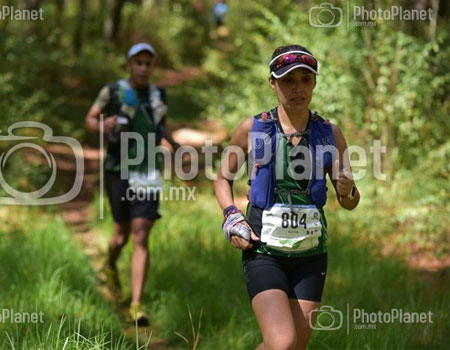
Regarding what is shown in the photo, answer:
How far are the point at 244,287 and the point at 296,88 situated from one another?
2511 millimetres

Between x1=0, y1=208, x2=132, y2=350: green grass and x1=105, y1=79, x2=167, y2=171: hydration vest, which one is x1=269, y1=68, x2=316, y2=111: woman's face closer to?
x1=0, y1=208, x2=132, y2=350: green grass

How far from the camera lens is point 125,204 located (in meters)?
5.23

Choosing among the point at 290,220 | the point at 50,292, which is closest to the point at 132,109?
the point at 50,292

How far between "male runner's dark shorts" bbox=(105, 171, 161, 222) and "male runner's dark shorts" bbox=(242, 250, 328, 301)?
2.04 meters

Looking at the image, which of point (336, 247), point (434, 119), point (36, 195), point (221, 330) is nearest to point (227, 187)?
point (221, 330)

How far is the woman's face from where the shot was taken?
3135 millimetres

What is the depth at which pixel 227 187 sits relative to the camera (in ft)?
10.9

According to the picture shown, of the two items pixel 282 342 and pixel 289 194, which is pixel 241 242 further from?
pixel 282 342

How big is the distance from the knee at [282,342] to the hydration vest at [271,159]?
2.18 feet

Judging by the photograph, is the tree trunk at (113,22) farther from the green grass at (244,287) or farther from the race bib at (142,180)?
the race bib at (142,180)

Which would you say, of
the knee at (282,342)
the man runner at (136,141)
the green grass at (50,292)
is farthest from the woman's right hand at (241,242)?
the man runner at (136,141)

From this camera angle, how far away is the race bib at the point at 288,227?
10.3 feet

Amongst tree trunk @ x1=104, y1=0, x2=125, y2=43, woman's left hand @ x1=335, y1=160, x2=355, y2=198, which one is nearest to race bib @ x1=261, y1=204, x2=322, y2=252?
woman's left hand @ x1=335, y1=160, x2=355, y2=198

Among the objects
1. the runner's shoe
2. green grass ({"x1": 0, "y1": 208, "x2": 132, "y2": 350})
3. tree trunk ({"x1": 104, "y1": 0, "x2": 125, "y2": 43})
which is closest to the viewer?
green grass ({"x1": 0, "y1": 208, "x2": 132, "y2": 350})
